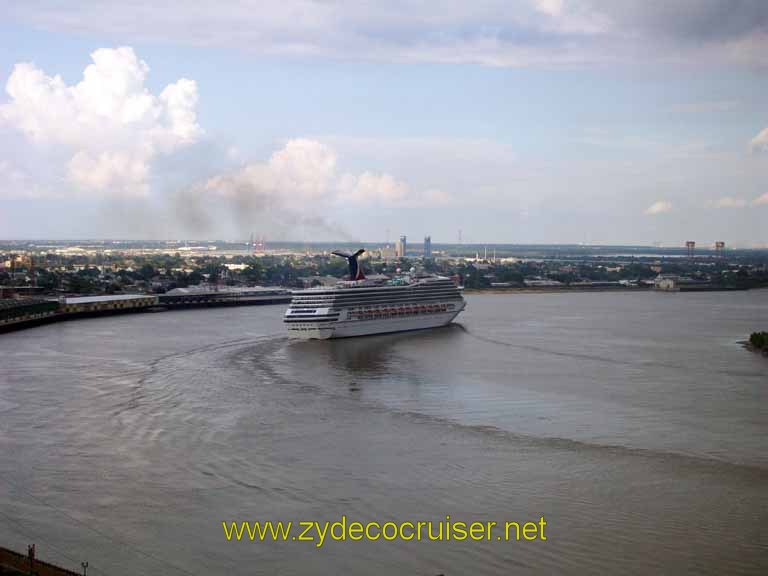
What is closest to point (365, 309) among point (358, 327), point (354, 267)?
point (358, 327)

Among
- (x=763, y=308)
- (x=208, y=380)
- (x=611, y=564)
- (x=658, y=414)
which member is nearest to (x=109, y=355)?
(x=208, y=380)

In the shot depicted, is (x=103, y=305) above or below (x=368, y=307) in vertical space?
below

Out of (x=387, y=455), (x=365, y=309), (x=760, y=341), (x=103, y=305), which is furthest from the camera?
(x=103, y=305)

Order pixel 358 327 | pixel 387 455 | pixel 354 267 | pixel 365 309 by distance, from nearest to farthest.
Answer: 1. pixel 387 455
2. pixel 358 327
3. pixel 365 309
4. pixel 354 267

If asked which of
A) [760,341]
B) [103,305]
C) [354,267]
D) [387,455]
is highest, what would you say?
[354,267]

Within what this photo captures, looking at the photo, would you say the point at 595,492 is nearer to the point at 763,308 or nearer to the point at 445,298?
the point at 445,298

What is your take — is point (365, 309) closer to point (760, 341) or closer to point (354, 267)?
point (354, 267)

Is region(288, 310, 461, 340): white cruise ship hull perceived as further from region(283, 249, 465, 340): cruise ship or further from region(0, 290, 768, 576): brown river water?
region(0, 290, 768, 576): brown river water

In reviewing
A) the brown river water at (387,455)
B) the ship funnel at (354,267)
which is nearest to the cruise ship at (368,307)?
the ship funnel at (354,267)

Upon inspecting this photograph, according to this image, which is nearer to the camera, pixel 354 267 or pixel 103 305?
pixel 354 267
